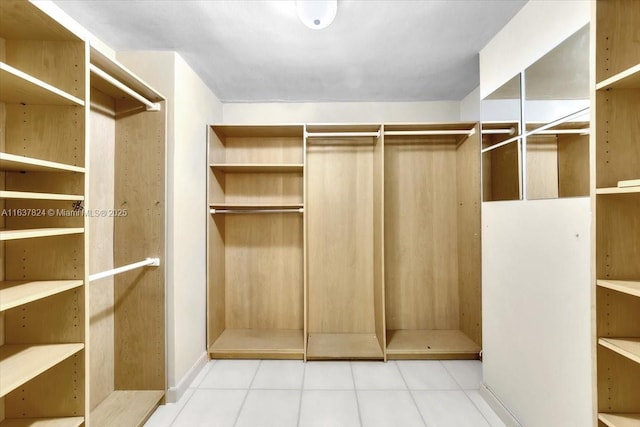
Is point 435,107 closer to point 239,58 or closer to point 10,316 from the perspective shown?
point 239,58

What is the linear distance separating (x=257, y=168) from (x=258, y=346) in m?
1.74

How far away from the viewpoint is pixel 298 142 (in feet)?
10.8

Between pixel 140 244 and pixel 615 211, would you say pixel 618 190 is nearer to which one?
pixel 615 211

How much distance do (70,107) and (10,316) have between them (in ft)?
3.22

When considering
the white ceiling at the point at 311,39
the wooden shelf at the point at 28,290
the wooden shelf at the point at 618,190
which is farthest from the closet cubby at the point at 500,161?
the wooden shelf at the point at 28,290

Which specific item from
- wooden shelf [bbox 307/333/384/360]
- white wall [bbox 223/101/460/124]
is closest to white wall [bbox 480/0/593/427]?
wooden shelf [bbox 307/333/384/360]

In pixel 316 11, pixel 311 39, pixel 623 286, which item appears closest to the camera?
pixel 623 286

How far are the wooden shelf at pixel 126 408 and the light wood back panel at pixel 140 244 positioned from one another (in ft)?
0.17

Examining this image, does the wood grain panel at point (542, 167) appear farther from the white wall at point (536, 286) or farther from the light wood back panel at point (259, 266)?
the light wood back panel at point (259, 266)

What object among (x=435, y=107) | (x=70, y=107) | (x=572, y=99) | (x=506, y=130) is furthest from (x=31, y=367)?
(x=435, y=107)

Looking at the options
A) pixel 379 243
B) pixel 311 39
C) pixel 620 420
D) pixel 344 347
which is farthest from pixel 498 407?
pixel 311 39

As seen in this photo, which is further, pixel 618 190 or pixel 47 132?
pixel 47 132

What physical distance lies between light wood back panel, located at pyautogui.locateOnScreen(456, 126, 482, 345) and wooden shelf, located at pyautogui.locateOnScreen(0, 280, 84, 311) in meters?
2.91

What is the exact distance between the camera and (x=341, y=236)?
330cm
